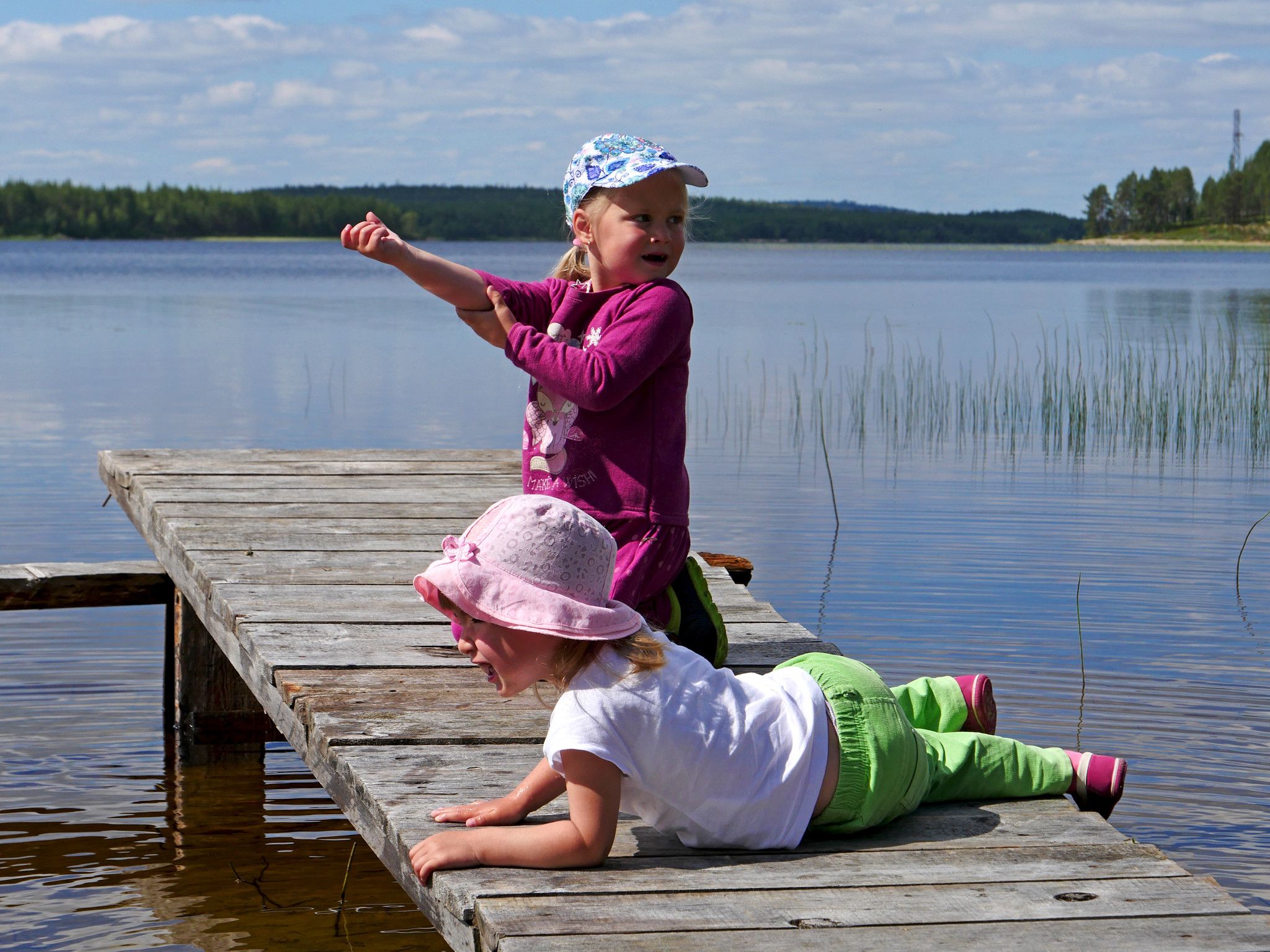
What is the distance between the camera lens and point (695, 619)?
3654 mm

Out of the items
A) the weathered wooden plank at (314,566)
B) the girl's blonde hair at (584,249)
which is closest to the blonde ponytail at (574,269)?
the girl's blonde hair at (584,249)

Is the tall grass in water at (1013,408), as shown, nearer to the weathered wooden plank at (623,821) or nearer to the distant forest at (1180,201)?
the weathered wooden plank at (623,821)

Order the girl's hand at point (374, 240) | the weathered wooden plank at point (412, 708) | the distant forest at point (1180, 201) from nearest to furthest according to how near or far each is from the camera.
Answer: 1. the weathered wooden plank at point (412, 708)
2. the girl's hand at point (374, 240)
3. the distant forest at point (1180, 201)

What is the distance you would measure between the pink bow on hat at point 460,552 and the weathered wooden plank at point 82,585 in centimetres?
349

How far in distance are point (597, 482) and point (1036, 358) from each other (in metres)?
16.1

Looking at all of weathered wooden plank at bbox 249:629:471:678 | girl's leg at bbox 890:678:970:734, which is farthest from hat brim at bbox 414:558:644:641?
weathered wooden plank at bbox 249:629:471:678

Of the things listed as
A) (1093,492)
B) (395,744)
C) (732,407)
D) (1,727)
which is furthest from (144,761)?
(732,407)

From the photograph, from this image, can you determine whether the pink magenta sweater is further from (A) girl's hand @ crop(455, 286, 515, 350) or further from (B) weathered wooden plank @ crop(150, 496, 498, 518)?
(B) weathered wooden plank @ crop(150, 496, 498, 518)

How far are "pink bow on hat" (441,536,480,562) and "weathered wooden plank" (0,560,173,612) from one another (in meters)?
3.49

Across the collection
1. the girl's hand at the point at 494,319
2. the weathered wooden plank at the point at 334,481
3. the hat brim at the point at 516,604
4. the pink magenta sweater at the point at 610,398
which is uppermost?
the girl's hand at the point at 494,319

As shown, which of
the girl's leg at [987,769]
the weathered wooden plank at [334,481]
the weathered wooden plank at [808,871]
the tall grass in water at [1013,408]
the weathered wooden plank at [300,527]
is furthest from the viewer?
the tall grass in water at [1013,408]

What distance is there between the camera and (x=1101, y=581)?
25.7 feet

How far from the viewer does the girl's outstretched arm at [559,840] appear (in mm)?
2436

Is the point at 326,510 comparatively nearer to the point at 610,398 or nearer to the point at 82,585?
the point at 82,585
